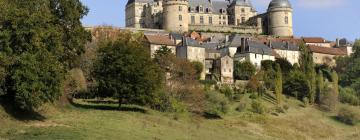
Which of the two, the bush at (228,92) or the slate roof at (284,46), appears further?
the slate roof at (284,46)

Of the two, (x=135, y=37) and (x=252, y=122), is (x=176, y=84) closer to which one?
(x=252, y=122)

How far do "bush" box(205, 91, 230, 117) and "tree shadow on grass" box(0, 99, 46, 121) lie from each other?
2621cm

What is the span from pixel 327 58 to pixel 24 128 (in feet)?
272

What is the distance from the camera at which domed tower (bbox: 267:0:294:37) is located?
402 feet

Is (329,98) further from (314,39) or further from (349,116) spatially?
(314,39)

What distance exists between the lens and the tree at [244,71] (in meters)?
86.6

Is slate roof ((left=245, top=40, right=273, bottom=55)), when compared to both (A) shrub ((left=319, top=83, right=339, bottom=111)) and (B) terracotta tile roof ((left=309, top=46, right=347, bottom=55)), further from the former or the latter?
(B) terracotta tile roof ((left=309, top=46, right=347, bottom=55))

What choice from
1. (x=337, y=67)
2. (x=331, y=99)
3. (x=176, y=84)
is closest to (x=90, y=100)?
(x=176, y=84)

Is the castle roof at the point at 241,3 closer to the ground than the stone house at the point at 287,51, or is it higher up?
higher up

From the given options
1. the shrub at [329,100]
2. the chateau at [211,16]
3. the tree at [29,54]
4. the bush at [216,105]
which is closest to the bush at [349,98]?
the shrub at [329,100]

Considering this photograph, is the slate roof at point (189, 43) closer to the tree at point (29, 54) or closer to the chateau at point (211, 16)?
the chateau at point (211, 16)

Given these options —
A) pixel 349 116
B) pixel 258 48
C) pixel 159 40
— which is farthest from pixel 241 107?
pixel 258 48

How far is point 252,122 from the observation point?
64438mm

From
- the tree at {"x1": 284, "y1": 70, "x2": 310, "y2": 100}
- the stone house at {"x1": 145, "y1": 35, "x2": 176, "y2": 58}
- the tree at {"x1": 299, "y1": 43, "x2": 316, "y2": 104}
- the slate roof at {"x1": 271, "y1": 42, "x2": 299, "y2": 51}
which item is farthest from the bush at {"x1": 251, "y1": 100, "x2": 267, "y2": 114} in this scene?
the slate roof at {"x1": 271, "y1": 42, "x2": 299, "y2": 51}
